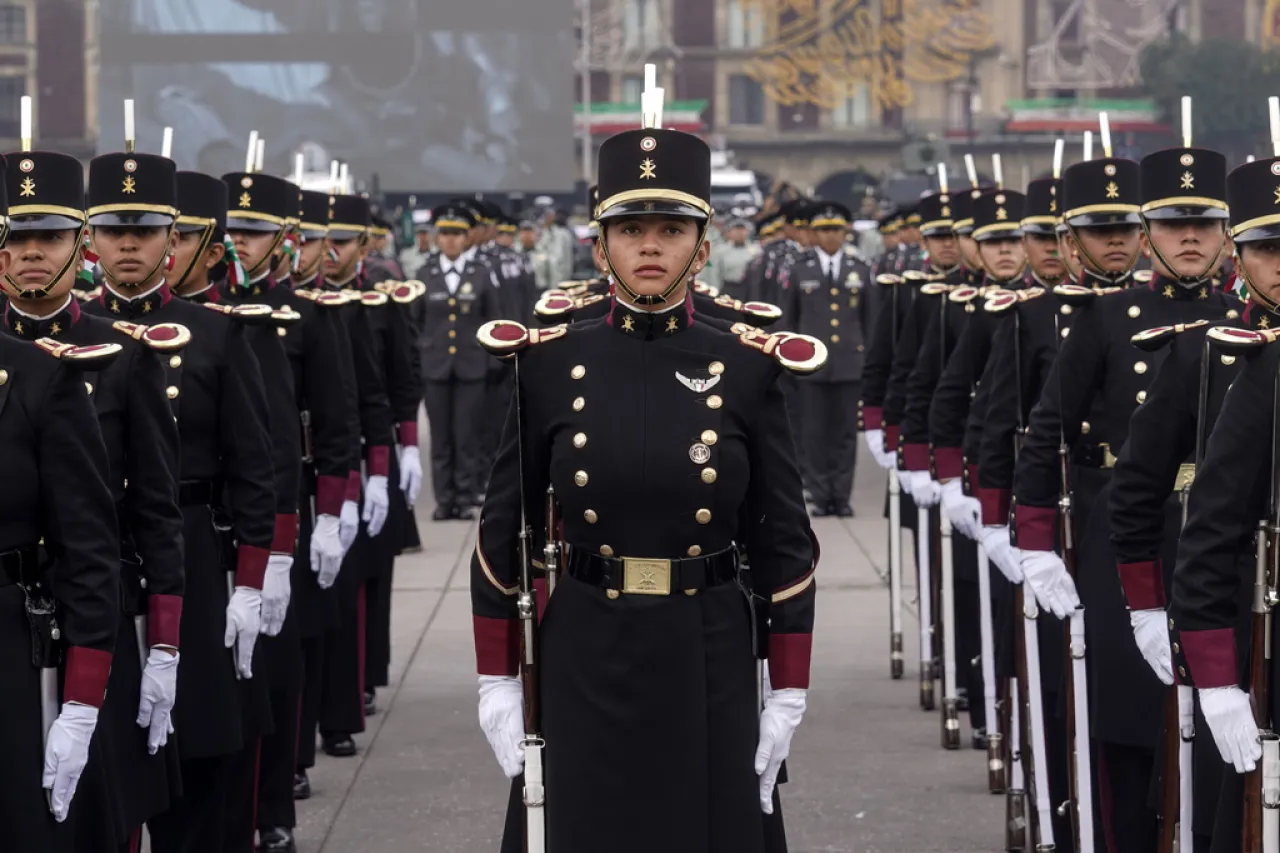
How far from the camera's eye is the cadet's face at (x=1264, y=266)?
5.18 m

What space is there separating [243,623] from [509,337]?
2072 mm

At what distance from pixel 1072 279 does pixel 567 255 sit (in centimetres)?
2373

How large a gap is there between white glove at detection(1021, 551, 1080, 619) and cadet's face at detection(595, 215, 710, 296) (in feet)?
7.75

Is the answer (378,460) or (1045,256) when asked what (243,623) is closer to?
(378,460)

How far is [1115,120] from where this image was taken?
81188mm

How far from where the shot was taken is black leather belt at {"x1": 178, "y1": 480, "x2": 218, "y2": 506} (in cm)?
658

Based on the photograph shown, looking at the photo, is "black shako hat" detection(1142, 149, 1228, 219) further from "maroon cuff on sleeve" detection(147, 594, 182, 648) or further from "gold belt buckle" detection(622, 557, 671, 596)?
"maroon cuff on sleeve" detection(147, 594, 182, 648)

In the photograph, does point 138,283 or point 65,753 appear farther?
point 138,283

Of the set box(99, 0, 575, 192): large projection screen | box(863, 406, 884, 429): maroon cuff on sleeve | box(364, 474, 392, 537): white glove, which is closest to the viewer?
box(364, 474, 392, 537): white glove

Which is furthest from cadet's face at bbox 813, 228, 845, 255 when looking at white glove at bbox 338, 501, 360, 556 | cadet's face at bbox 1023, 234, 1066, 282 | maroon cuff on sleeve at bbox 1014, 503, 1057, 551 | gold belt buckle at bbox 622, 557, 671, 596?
gold belt buckle at bbox 622, 557, 671, 596

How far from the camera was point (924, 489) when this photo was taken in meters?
10.2

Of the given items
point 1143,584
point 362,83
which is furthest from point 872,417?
point 362,83

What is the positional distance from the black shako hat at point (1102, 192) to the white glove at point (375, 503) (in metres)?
3.29

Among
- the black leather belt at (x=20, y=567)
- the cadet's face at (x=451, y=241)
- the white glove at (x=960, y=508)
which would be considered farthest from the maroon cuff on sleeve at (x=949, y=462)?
the cadet's face at (x=451, y=241)
